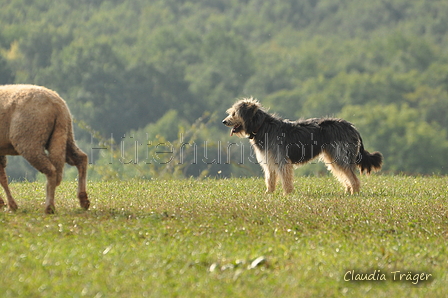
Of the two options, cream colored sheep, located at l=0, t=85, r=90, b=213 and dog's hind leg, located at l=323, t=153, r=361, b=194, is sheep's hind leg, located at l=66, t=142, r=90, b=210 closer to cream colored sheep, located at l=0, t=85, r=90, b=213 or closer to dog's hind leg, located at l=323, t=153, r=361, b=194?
cream colored sheep, located at l=0, t=85, r=90, b=213

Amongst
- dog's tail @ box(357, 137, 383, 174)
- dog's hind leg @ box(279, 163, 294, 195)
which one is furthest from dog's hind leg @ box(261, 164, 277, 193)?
dog's tail @ box(357, 137, 383, 174)

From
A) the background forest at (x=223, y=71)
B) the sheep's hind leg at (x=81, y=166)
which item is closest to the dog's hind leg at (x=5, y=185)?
the sheep's hind leg at (x=81, y=166)

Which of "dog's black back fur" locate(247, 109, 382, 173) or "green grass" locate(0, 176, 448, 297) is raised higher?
"dog's black back fur" locate(247, 109, 382, 173)

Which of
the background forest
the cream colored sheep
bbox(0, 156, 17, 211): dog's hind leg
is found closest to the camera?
the cream colored sheep

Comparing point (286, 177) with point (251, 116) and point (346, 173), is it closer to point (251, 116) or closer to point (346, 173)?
point (346, 173)

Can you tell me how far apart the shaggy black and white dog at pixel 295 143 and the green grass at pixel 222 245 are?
0.93 meters

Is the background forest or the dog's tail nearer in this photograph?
the dog's tail

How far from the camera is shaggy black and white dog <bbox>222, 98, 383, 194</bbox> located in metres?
14.3

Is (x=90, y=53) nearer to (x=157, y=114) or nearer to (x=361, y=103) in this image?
(x=157, y=114)

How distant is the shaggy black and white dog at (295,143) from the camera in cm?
1430

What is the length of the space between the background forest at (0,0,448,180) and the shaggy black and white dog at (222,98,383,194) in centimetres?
2767

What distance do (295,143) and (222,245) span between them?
617 cm

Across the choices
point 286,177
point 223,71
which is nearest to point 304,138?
point 286,177

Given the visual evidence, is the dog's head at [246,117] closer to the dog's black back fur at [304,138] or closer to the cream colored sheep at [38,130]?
the dog's black back fur at [304,138]
